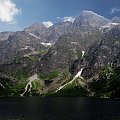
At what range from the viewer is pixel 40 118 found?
165m

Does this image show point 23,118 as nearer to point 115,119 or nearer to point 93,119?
point 93,119

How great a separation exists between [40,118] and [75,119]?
67.6 feet

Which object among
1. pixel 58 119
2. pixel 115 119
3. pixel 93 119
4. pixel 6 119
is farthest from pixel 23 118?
pixel 115 119

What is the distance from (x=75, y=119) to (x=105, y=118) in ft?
60.9

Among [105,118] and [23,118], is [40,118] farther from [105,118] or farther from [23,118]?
[105,118]

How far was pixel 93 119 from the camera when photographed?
162 meters

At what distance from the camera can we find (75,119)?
16075 centimetres

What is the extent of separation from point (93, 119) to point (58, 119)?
19936mm

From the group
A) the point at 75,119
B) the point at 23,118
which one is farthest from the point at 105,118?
the point at 23,118

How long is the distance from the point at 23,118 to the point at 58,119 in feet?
69.6

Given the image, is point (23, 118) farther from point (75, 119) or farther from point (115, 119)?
point (115, 119)

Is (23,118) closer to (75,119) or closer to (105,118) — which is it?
(75,119)

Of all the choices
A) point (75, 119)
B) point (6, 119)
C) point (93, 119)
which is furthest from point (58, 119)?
point (6, 119)

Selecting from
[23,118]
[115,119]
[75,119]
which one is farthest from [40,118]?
[115,119]
